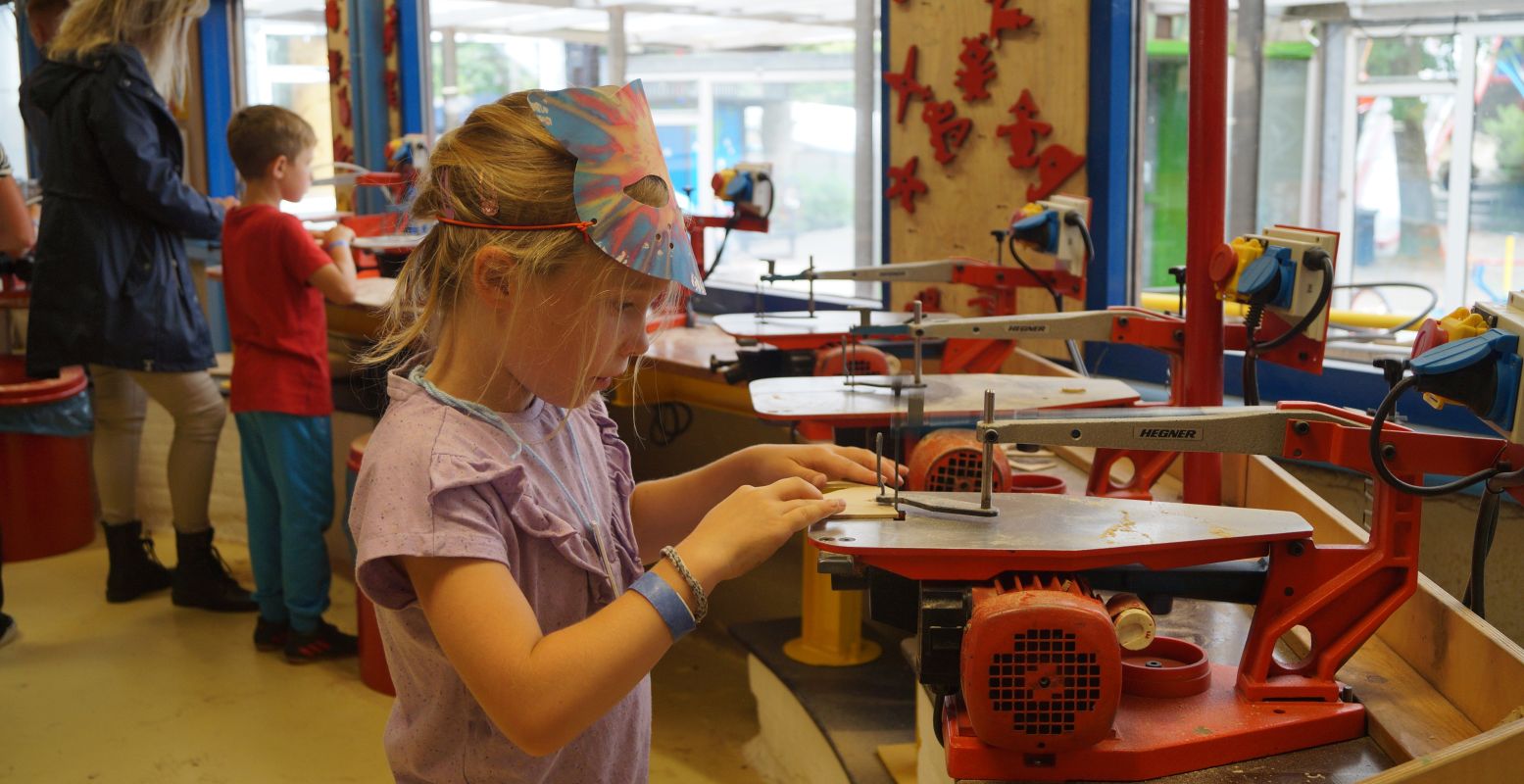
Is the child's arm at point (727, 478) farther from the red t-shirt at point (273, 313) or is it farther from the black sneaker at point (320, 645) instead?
the black sneaker at point (320, 645)

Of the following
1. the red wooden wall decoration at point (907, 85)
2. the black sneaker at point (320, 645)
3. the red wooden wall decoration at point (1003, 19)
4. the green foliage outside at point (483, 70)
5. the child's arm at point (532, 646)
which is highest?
the green foliage outside at point (483, 70)

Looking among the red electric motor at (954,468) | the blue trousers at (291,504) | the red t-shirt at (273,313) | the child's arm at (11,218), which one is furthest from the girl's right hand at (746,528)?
the child's arm at (11,218)

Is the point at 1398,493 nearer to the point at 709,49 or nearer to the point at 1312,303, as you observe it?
the point at 1312,303

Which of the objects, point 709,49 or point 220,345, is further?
point 220,345

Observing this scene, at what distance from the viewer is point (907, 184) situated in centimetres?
333

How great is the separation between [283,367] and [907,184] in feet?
5.50

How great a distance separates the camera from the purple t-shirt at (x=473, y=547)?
1100 millimetres

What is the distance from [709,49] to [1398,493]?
3595 millimetres

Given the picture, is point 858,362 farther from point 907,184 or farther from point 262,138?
point 262,138

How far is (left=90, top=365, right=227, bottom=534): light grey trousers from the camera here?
3.83 metres

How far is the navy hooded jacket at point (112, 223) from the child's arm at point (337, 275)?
0.50 meters

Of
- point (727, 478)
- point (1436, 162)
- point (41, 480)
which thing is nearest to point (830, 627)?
point (727, 478)

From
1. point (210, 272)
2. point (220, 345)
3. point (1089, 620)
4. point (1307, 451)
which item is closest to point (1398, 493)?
point (1307, 451)

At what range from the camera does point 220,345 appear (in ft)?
19.6
